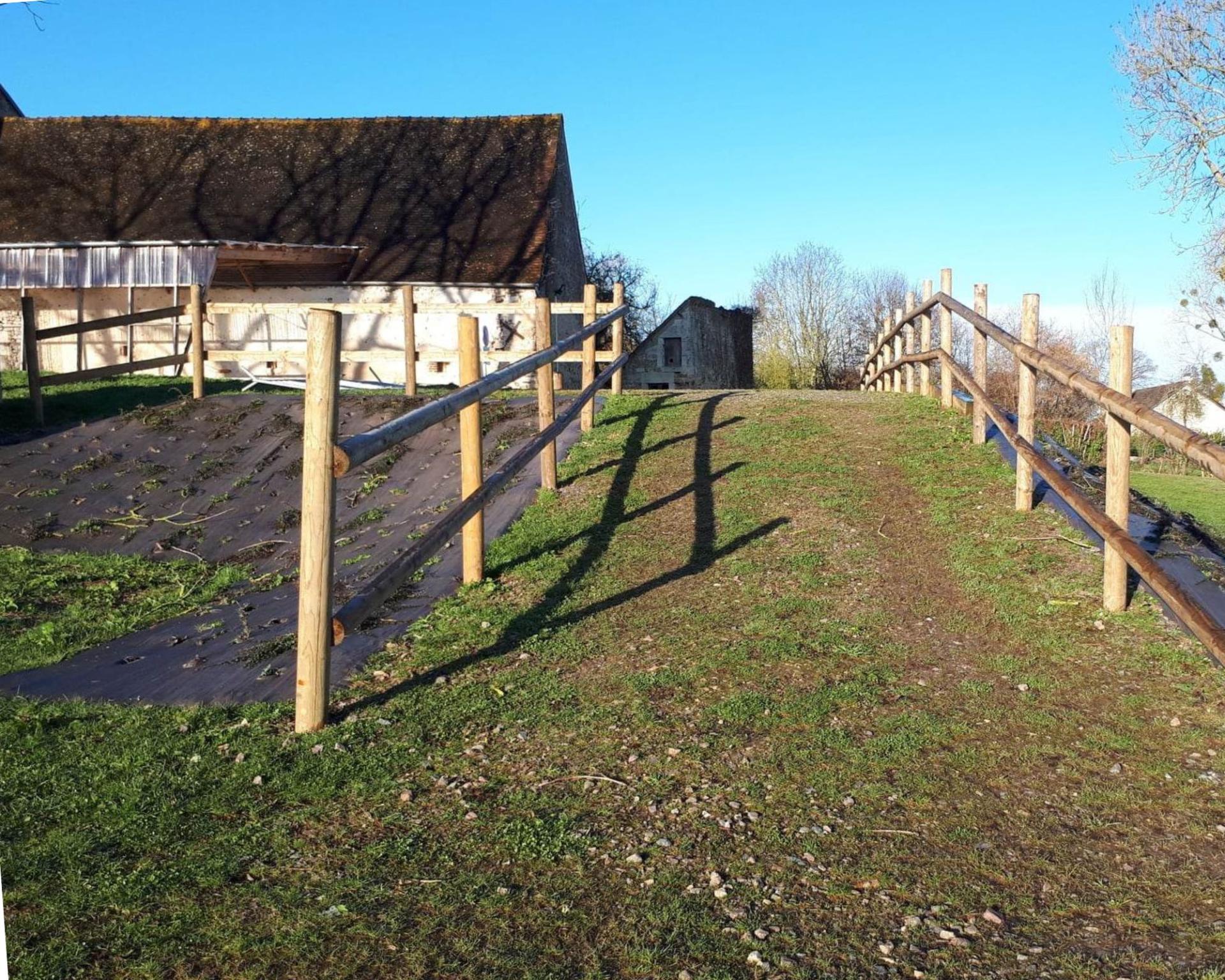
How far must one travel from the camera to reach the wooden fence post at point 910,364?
15051mm

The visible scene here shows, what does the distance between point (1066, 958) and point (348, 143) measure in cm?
2627

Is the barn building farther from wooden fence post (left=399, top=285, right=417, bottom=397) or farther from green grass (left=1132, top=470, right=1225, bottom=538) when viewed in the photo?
wooden fence post (left=399, top=285, right=417, bottom=397)

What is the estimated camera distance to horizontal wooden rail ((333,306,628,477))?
4273 mm

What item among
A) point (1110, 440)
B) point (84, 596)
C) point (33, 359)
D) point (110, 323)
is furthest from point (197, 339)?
point (1110, 440)

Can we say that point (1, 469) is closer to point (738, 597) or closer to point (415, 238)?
point (738, 597)

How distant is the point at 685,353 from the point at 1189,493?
22.0m

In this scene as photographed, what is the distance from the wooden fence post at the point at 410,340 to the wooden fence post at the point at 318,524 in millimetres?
9190

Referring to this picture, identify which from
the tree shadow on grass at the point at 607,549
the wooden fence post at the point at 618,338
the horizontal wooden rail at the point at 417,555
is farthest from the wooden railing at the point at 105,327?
the horizontal wooden rail at the point at 417,555

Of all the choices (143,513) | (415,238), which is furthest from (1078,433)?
(143,513)

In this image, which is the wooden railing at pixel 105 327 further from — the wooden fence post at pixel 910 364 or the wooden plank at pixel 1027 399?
the wooden plank at pixel 1027 399

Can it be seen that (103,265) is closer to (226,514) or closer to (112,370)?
(112,370)

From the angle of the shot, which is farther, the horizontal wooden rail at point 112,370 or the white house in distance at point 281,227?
the white house in distance at point 281,227

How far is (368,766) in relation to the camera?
391 centimetres

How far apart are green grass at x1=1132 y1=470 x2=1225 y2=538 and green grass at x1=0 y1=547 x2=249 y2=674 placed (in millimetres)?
8833
